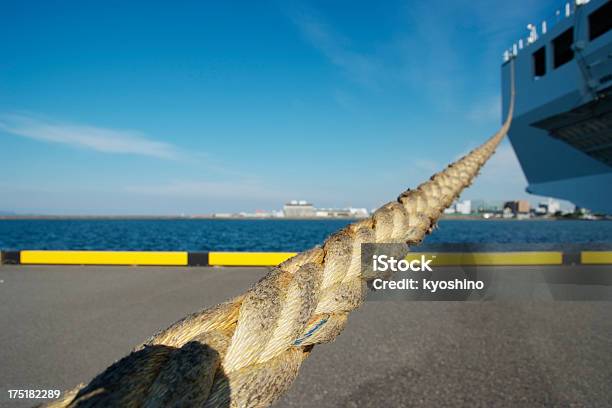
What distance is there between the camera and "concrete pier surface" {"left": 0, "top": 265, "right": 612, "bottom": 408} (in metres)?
2.10

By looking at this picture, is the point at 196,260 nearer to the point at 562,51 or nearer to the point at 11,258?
the point at 11,258

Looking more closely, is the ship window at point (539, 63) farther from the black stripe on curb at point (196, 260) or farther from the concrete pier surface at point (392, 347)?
the black stripe on curb at point (196, 260)

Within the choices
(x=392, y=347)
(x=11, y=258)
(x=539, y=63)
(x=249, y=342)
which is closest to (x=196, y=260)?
(x=11, y=258)

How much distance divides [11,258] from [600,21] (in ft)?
61.4

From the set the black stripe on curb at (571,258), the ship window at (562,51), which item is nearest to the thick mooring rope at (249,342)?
the black stripe on curb at (571,258)

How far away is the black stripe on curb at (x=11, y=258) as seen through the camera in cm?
645

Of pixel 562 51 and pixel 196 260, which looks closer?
pixel 196 260

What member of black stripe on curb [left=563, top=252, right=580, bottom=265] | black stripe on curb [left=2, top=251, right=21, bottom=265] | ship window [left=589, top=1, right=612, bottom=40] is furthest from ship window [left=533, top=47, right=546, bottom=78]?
black stripe on curb [left=2, top=251, right=21, bottom=265]

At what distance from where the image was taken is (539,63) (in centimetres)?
1686

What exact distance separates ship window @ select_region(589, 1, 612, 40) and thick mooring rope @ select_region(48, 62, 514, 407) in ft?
57.0

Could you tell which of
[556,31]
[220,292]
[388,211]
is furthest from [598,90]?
[388,211]

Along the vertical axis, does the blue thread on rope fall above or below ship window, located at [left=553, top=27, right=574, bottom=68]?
below

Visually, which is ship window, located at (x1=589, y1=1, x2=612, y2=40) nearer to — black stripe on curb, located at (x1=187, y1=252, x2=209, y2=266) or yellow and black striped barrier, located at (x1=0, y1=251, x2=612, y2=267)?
yellow and black striped barrier, located at (x1=0, y1=251, x2=612, y2=267)

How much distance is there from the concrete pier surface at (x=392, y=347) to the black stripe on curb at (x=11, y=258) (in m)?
2.34
